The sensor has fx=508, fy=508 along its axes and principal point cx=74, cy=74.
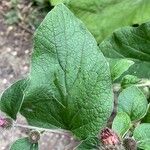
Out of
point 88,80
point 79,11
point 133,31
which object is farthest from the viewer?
point 79,11

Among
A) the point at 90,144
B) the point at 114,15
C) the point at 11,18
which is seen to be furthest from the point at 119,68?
the point at 11,18

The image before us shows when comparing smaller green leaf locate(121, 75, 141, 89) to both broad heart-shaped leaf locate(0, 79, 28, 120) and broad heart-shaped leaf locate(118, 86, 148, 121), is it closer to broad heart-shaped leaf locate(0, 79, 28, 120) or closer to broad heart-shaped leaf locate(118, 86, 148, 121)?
broad heart-shaped leaf locate(118, 86, 148, 121)

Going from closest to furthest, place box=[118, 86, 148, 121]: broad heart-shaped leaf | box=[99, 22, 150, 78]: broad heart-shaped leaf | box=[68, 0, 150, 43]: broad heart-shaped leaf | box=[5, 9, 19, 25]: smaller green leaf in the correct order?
box=[118, 86, 148, 121]: broad heart-shaped leaf → box=[99, 22, 150, 78]: broad heart-shaped leaf → box=[68, 0, 150, 43]: broad heart-shaped leaf → box=[5, 9, 19, 25]: smaller green leaf

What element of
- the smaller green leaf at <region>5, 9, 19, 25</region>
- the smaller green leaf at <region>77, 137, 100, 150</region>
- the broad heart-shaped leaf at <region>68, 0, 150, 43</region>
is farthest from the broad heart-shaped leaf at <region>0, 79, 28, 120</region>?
the smaller green leaf at <region>5, 9, 19, 25</region>

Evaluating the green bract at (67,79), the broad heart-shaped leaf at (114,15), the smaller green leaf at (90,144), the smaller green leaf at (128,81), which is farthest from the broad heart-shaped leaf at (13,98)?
the broad heart-shaped leaf at (114,15)

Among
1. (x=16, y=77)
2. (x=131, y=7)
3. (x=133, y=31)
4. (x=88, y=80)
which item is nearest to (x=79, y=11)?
(x=131, y=7)

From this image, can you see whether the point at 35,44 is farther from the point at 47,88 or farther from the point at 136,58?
the point at 136,58

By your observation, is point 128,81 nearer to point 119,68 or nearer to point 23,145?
point 119,68
